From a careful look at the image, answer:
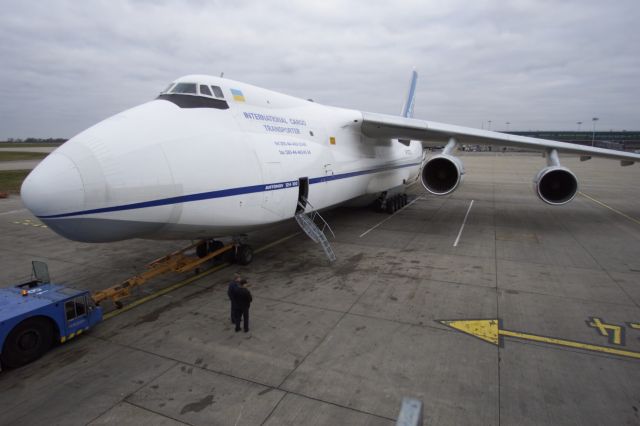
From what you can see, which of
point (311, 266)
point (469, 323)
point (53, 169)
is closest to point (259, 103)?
point (311, 266)

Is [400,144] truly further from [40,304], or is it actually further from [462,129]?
[40,304]

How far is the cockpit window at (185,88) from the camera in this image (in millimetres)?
7816

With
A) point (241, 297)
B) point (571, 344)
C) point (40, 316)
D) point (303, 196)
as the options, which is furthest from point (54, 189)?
point (571, 344)

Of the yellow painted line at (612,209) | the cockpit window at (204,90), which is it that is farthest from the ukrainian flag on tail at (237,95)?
the yellow painted line at (612,209)

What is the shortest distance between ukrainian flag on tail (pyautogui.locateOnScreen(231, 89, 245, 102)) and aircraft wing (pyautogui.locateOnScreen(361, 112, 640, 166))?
5299mm

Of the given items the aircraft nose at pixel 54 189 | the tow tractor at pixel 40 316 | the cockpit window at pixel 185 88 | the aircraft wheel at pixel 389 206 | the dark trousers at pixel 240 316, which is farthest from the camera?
the aircraft wheel at pixel 389 206

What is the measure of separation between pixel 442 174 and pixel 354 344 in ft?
27.8

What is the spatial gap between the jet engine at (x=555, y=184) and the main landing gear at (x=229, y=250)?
9.77 metres

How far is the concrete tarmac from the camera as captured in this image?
14.6ft

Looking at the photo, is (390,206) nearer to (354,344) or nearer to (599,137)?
(354,344)

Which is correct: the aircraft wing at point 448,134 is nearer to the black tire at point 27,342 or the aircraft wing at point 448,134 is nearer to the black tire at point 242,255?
the black tire at point 242,255

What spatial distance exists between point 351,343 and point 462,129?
9.83 metres

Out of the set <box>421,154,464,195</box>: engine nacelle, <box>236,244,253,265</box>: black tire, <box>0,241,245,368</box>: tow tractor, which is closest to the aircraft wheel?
<box>421,154,464,195</box>: engine nacelle

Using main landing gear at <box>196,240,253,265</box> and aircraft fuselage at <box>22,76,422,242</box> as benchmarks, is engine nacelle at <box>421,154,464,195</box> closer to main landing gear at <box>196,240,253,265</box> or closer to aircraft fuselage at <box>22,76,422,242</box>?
aircraft fuselage at <box>22,76,422,242</box>
